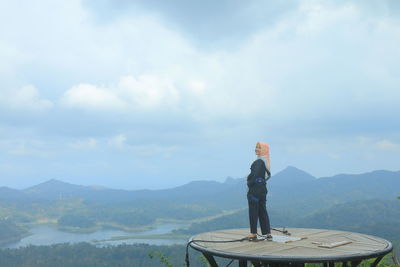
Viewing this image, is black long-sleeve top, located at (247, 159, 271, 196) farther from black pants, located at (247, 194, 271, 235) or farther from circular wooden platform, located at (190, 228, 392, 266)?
circular wooden platform, located at (190, 228, 392, 266)

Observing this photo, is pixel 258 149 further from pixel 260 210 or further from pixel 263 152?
pixel 260 210

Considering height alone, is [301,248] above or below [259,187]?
below

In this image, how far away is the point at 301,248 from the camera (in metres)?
7.89

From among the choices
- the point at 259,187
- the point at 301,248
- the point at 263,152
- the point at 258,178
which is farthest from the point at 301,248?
the point at 263,152

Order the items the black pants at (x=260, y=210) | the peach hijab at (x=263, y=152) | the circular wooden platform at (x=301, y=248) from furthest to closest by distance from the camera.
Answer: the peach hijab at (x=263, y=152)
the black pants at (x=260, y=210)
the circular wooden platform at (x=301, y=248)

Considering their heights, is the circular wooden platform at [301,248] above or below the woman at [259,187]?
below

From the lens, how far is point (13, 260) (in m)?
178

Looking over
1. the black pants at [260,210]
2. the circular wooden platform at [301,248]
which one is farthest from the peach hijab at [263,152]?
the circular wooden platform at [301,248]

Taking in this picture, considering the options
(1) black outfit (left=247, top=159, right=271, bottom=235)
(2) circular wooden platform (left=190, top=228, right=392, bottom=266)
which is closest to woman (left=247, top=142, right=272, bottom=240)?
(1) black outfit (left=247, top=159, right=271, bottom=235)

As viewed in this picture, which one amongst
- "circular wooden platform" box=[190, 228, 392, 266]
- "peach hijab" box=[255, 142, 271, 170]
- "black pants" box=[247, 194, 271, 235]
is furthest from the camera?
"peach hijab" box=[255, 142, 271, 170]

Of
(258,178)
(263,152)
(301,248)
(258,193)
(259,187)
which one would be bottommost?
(301,248)

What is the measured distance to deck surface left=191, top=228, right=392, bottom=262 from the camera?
7.06 m

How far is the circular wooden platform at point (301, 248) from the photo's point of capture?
276 inches

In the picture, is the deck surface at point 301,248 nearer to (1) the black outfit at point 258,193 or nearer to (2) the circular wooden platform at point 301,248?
(2) the circular wooden platform at point 301,248
